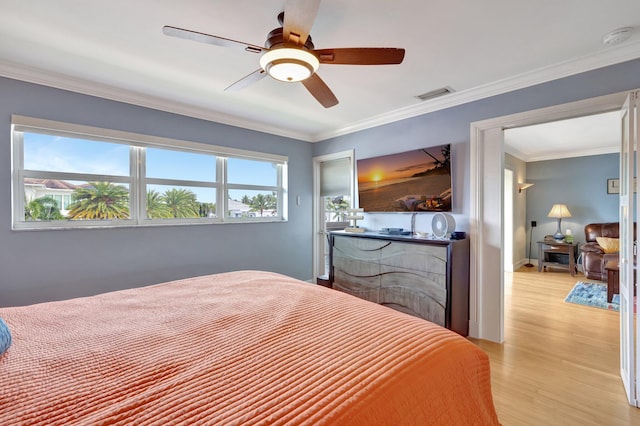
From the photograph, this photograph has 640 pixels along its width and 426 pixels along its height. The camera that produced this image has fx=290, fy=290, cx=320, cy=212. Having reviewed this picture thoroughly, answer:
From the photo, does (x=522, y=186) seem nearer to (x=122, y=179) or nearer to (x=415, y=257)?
(x=415, y=257)

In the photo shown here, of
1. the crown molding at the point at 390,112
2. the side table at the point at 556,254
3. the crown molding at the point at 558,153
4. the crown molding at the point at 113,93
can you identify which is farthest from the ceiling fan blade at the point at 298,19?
the side table at the point at 556,254

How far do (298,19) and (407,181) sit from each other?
239 centimetres

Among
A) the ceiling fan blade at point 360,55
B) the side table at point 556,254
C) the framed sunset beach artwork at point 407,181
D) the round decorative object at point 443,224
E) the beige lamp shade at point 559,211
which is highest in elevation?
the ceiling fan blade at point 360,55

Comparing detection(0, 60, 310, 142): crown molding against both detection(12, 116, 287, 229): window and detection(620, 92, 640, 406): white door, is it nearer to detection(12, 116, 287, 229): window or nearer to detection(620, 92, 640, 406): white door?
detection(12, 116, 287, 229): window

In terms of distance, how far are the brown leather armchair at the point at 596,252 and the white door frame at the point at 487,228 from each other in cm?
309

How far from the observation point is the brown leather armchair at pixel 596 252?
15.5 ft

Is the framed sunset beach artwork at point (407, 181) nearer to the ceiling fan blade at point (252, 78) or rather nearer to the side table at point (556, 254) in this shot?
the ceiling fan blade at point (252, 78)

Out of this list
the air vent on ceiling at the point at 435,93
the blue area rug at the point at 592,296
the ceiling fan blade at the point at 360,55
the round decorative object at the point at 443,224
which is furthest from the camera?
the blue area rug at the point at 592,296

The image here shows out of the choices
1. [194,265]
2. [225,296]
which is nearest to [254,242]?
[194,265]

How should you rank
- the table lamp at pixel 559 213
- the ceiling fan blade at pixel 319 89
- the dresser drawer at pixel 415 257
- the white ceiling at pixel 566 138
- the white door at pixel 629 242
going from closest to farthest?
1. the white door at pixel 629 242
2. the ceiling fan blade at pixel 319 89
3. the dresser drawer at pixel 415 257
4. the white ceiling at pixel 566 138
5. the table lamp at pixel 559 213

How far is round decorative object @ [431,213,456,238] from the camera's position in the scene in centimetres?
299

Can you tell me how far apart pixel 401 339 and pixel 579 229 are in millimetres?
6881

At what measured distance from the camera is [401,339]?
1.09 metres

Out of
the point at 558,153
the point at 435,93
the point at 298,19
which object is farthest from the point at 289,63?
the point at 558,153
